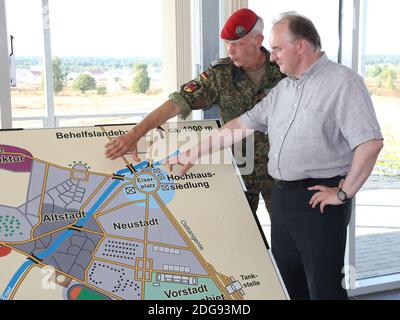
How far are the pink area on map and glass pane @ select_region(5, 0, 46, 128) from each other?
0.94 meters

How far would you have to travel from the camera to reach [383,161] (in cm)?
398

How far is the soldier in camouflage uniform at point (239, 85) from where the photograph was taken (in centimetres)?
226

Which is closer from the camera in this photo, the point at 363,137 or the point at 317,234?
the point at 363,137

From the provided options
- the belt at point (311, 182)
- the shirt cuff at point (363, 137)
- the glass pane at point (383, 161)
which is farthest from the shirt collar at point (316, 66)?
the glass pane at point (383, 161)

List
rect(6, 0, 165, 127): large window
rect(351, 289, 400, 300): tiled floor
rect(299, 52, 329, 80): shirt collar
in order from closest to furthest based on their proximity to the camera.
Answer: rect(299, 52, 329, 80): shirt collar → rect(6, 0, 165, 127): large window → rect(351, 289, 400, 300): tiled floor

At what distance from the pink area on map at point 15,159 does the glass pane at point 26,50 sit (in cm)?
94

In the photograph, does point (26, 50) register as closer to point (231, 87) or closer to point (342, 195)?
point (231, 87)

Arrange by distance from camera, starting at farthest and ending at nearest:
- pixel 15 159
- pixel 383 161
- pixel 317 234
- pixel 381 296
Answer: pixel 383 161 → pixel 381 296 → pixel 317 234 → pixel 15 159

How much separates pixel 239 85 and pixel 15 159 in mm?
1046

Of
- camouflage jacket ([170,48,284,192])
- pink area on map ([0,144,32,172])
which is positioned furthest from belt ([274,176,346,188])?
pink area on map ([0,144,32,172])

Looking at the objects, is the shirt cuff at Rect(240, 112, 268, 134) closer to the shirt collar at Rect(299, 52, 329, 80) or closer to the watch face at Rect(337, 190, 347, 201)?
the shirt collar at Rect(299, 52, 329, 80)

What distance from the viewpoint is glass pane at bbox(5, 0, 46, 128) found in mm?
2805

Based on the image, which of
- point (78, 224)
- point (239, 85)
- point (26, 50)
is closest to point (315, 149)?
point (239, 85)

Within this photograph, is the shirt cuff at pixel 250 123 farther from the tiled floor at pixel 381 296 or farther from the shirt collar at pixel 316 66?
the tiled floor at pixel 381 296
